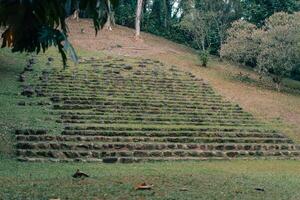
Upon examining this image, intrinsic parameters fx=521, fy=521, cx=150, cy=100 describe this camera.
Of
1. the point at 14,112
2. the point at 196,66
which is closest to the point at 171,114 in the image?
the point at 14,112

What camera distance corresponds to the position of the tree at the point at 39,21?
158 inches

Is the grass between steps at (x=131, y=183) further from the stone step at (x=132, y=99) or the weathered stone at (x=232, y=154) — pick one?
the stone step at (x=132, y=99)

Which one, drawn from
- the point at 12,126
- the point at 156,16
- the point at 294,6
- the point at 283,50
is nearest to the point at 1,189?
the point at 12,126

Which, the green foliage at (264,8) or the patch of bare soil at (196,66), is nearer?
the patch of bare soil at (196,66)

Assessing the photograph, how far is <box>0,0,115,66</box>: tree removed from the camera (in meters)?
4.02

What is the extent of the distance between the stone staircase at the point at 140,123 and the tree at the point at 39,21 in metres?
8.74

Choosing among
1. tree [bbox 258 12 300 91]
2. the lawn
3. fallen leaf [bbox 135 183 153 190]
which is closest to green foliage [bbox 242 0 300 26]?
tree [bbox 258 12 300 91]

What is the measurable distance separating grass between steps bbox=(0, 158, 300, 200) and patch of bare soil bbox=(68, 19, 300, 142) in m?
8.47

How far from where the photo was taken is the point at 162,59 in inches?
1225

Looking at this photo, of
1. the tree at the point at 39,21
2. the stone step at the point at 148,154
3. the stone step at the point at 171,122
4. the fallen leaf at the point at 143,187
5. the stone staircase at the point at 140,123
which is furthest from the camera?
the stone step at the point at 171,122

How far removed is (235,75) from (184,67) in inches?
130

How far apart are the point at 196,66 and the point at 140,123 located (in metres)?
14.2

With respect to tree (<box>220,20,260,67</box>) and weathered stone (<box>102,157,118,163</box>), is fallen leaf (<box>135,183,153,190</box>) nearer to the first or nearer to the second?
weathered stone (<box>102,157,118,163</box>)

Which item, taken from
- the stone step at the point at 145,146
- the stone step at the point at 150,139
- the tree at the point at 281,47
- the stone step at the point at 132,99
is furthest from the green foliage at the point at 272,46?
the stone step at the point at 145,146
